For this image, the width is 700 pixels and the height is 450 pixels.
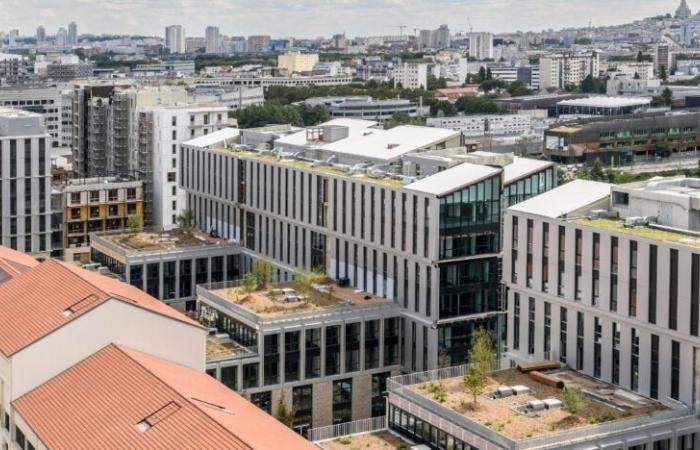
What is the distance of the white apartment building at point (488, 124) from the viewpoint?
183000 millimetres

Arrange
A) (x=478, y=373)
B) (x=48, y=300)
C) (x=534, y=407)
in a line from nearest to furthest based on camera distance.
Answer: (x=534, y=407) → (x=478, y=373) → (x=48, y=300)

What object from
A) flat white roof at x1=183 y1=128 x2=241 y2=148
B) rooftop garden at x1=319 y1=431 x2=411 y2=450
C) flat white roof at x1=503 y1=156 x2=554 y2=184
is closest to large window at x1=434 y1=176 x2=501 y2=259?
flat white roof at x1=503 y1=156 x2=554 y2=184

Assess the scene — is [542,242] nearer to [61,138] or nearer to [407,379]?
[407,379]

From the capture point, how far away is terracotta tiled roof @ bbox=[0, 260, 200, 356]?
4472 cm

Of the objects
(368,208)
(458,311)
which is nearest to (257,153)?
(368,208)

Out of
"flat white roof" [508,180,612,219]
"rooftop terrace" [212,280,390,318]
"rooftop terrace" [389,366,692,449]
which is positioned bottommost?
"rooftop terrace" [389,366,692,449]

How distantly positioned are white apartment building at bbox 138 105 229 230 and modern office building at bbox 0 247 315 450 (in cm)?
4796

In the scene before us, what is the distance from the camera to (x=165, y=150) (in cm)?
10144

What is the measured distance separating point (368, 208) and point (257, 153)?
19399mm

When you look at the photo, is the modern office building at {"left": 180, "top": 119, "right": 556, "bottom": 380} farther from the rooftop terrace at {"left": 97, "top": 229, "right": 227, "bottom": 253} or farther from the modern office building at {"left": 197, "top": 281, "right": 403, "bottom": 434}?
the rooftop terrace at {"left": 97, "top": 229, "right": 227, "bottom": 253}

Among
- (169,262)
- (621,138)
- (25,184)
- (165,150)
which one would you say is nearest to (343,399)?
(169,262)

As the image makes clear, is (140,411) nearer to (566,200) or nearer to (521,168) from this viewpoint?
(566,200)

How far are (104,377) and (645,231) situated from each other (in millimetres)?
23004

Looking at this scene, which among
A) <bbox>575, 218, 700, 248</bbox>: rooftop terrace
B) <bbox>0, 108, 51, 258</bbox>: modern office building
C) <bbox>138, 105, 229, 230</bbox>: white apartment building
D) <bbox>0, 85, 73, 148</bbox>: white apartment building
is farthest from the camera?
<bbox>0, 85, 73, 148</bbox>: white apartment building
